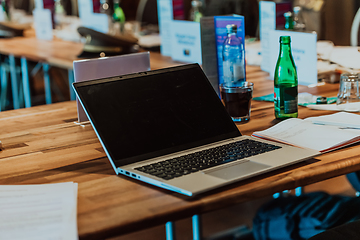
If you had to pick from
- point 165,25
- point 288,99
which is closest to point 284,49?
point 288,99

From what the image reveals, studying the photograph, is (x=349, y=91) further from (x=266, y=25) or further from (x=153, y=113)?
(x=266, y=25)

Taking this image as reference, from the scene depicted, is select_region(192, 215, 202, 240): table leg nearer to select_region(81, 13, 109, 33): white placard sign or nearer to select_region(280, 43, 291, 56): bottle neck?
select_region(280, 43, 291, 56): bottle neck

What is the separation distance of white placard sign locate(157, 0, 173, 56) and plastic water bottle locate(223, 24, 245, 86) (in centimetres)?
129

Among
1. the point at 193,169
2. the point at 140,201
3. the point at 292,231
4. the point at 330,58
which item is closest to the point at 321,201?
the point at 292,231

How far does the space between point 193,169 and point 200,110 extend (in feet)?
0.74

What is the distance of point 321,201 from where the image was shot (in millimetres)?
1722

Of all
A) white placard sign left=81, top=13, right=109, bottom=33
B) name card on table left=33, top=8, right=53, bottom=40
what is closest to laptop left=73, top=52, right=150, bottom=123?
white placard sign left=81, top=13, right=109, bottom=33

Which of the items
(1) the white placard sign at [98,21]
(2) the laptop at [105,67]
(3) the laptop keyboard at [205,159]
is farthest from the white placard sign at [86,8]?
(3) the laptop keyboard at [205,159]

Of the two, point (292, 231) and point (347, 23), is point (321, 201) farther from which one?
point (347, 23)

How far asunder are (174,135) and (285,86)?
38cm

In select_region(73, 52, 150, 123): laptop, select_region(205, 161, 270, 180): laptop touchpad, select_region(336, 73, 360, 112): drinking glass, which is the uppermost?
select_region(73, 52, 150, 123): laptop

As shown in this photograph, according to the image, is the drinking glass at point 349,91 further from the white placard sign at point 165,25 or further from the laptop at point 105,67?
the white placard sign at point 165,25

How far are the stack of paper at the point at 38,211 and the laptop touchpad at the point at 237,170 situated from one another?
9.7 inches

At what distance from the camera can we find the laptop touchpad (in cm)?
79
